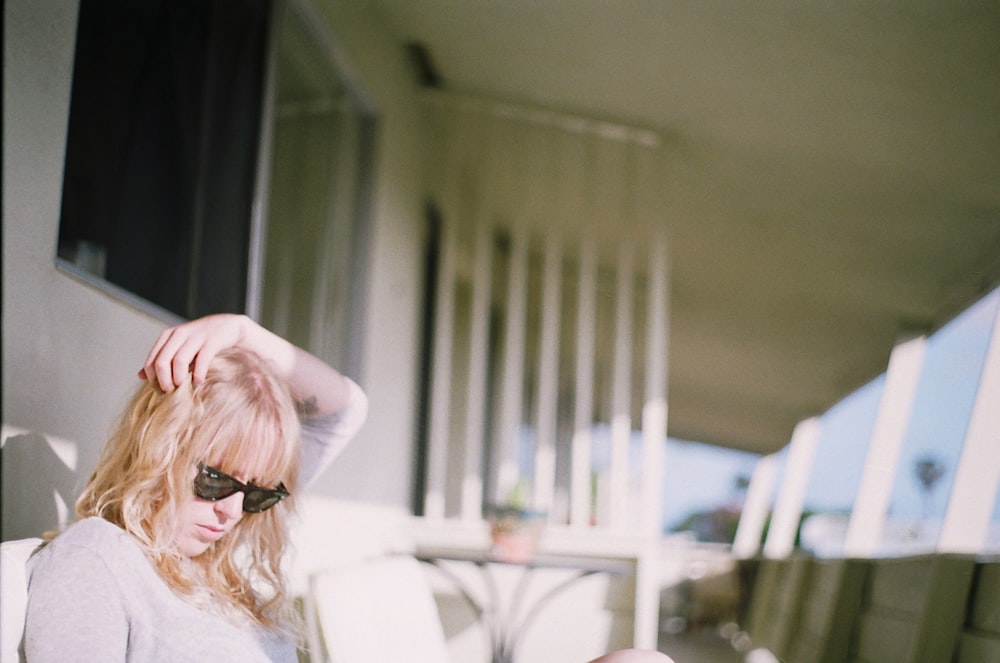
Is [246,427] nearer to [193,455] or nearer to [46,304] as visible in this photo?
[193,455]

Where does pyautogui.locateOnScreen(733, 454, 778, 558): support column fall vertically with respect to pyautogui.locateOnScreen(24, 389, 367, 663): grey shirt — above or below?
below

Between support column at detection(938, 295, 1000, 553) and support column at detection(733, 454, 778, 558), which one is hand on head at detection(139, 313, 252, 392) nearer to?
support column at detection(938, 295, 1000, 553)

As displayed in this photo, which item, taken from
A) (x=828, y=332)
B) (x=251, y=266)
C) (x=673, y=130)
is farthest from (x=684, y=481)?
(x=251, y=266)

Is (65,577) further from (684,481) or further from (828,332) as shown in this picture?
(684,481)

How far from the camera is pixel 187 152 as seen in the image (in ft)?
8.09

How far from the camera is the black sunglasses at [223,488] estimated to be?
1.27m

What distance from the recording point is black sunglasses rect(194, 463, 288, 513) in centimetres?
127

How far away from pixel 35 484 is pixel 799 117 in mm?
3154

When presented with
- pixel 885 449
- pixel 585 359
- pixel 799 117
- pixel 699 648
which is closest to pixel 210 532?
pixel 799 117

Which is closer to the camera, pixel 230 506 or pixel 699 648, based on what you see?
pixel 230 506

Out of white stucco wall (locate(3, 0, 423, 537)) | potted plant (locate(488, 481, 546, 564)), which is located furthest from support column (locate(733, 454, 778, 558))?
white stucco wall (locate(3, 0, 423, 537))

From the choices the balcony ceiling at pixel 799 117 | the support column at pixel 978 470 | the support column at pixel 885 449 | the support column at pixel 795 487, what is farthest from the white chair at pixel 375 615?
the support column at pixel 795 487

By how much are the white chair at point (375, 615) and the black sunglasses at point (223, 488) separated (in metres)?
0.24

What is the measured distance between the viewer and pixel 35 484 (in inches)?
62.6
